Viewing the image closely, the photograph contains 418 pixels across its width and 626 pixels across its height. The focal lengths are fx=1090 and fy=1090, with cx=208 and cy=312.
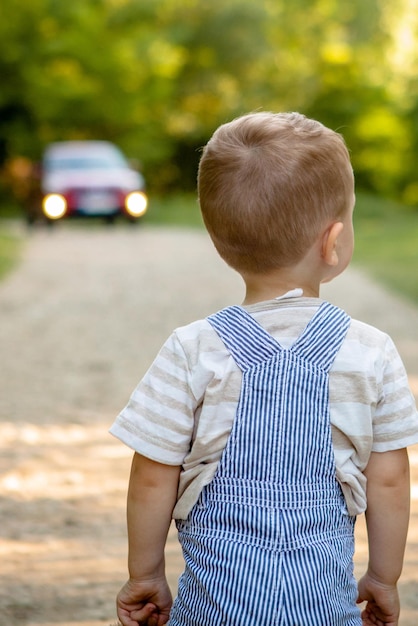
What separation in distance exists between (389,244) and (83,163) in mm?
6770

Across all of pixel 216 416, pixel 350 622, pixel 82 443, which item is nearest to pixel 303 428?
pixel 216 416

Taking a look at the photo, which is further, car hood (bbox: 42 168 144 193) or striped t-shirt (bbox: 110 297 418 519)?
car hood (bbox: 42 168 144 193)

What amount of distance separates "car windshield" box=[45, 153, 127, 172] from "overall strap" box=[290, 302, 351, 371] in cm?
1777

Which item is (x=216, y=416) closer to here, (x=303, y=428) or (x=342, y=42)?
(x=303, y=428)

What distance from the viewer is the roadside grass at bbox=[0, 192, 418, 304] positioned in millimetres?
11516

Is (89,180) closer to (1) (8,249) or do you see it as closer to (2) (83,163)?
(2) (83,163)

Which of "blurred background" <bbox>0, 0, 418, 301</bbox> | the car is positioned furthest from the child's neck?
the car

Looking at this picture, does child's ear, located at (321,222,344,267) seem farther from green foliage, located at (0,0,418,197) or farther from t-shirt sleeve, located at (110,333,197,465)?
green foliage, located at (0,0,418,197)

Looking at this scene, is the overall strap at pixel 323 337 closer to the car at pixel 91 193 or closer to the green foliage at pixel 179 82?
the car at pixel 91 193

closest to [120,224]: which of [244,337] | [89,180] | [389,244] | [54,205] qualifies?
[89,180]

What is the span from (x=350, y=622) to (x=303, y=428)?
0.37m

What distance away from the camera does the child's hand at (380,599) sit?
6.84ft

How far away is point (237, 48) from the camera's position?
34094 mm

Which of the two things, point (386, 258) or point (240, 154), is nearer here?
point (240, 154)
